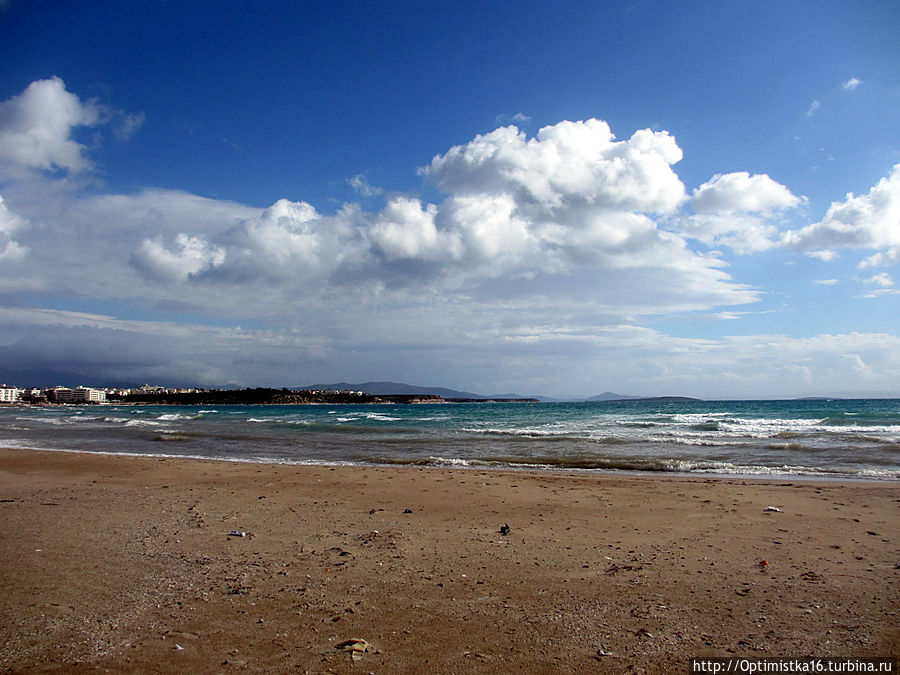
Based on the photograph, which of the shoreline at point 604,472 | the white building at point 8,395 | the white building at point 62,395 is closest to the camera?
the shoreline at point 604,472

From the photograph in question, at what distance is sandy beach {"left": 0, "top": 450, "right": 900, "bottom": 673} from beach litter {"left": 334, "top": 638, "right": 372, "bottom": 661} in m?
0.03

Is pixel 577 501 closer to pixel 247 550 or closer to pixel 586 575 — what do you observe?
pixel 586 575

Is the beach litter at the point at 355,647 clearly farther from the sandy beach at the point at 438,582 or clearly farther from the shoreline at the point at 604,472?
the shoreline at the point at 604,472

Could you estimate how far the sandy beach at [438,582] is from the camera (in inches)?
151

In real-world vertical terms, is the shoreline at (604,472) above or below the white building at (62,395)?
above

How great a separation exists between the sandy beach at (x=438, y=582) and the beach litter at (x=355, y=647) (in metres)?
0.03

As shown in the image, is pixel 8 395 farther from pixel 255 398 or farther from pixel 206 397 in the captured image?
pixel 255 398

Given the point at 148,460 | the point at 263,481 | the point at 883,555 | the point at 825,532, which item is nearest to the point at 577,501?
the point at 825,532

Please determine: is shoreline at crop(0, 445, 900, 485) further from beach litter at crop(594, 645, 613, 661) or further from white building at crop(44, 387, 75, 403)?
white building at crop(44, 387, 75, 403)

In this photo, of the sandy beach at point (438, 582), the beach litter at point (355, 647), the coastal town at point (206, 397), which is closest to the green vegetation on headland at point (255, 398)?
the coastal town at point (206, 397)

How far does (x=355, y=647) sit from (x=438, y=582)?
4.87 feet

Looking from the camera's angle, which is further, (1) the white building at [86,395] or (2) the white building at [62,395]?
(2) the white building at [62,395]

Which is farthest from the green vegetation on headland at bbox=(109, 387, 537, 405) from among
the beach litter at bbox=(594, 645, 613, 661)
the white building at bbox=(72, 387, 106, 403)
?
the beach litter at bbox=(594, 645, 613, 661)

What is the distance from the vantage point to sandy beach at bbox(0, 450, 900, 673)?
382 cm
